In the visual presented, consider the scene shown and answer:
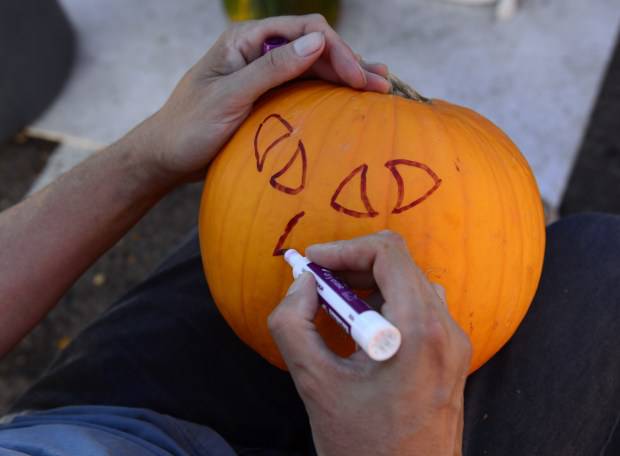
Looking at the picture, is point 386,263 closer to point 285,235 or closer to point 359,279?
point 359,279

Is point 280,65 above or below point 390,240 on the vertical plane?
above

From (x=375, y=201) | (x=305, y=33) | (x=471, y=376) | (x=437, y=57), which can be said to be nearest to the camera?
(x=375, y=201)

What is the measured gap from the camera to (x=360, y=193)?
36.6 inches

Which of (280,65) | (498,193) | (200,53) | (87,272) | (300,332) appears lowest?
(87,272)

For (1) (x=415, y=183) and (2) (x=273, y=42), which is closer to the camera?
(1) (x=415, y=183)

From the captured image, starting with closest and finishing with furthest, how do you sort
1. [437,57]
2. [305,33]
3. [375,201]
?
[375,201]
[305,33]
[437,57]

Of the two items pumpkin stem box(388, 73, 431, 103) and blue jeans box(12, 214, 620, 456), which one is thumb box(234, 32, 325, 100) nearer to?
pumpkin stem box(388, 73, 431, 103)

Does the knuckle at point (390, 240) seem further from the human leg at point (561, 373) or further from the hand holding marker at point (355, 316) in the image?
the human leg at point (561, 373)

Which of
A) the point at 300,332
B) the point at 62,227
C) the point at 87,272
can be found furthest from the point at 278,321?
the point at 87,272

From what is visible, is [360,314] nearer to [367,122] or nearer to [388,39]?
[367,122]

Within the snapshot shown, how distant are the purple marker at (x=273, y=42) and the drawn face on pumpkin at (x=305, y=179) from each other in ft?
0.52

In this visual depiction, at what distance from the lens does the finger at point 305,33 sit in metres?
1.03

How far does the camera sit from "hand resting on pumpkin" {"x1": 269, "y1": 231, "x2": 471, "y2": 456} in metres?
0.66

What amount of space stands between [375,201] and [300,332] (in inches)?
11.5
